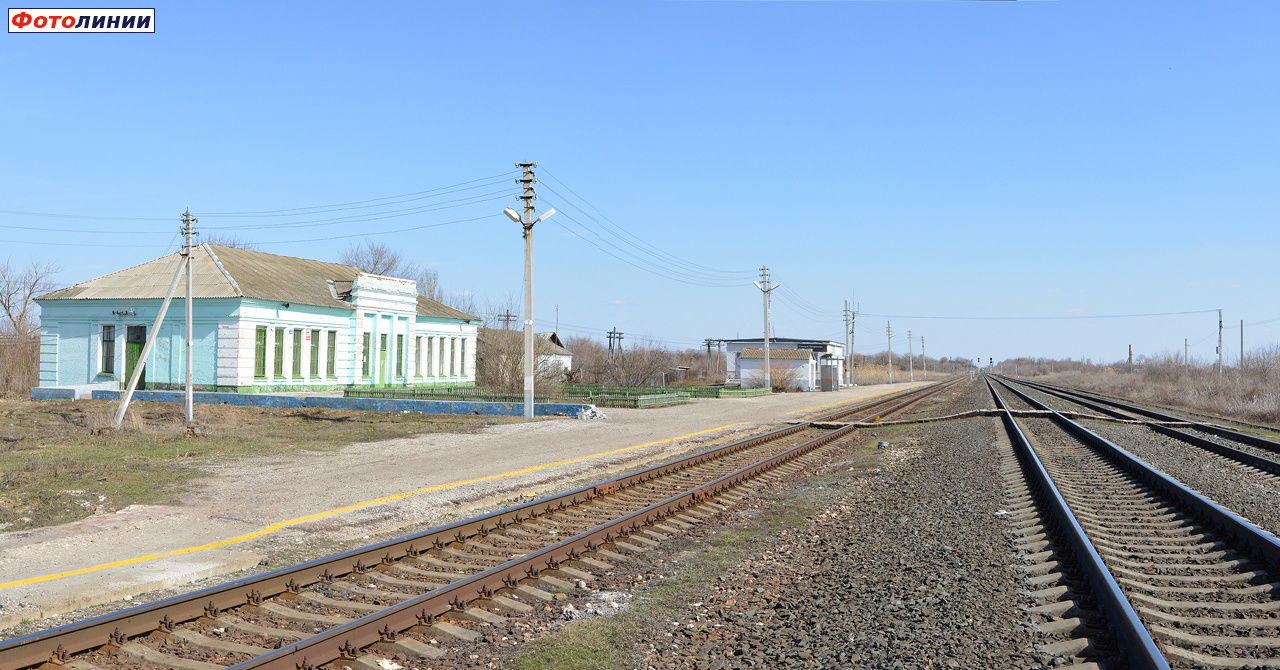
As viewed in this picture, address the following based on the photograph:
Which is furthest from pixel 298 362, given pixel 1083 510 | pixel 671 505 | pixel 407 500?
pixel 1083 510

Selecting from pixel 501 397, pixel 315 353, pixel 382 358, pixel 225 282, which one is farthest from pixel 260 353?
pixel 501 397

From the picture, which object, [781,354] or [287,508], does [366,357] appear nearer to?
[287,508]

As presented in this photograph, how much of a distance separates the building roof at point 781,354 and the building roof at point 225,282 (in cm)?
3168

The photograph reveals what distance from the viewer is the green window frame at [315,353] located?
36906 mm

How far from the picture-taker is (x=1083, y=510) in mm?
10102

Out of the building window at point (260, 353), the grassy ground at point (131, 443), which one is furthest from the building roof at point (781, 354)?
the grassy ground at point (131, 443)

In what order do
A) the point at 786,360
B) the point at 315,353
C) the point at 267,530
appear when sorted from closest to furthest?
the point at 267,530, the point at 315,353, the point at 786,360

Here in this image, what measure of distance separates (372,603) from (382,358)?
119 ft

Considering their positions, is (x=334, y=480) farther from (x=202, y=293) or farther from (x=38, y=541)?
(x=202, y=293)

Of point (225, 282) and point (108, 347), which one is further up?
point (225, 282)

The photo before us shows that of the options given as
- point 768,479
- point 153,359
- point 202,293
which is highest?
point 202,293

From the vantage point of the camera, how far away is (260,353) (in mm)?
34438

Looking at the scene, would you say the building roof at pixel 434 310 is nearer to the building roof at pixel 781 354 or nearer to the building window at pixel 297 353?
the building window at pixel 297 353

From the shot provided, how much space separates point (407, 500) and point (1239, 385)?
50.9 m
